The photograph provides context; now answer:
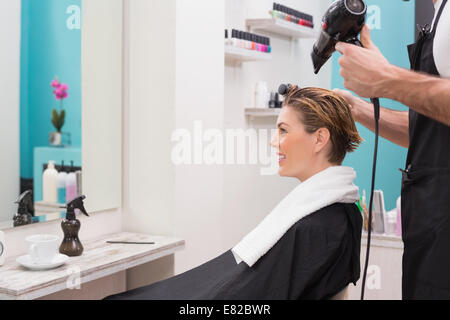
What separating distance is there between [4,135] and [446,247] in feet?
5.57

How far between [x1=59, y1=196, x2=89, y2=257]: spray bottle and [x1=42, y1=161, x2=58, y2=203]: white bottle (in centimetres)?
16

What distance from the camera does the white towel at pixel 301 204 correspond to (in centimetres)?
143

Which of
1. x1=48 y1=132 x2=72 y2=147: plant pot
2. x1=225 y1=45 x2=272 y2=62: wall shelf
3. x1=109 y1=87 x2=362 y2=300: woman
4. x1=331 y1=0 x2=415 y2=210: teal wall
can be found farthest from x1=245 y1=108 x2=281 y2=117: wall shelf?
x1=109 y1=87 x2=362 y2=300: woman

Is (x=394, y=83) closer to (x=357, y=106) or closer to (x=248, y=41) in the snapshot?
(x=357, y=106)

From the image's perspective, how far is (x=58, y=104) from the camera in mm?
2318

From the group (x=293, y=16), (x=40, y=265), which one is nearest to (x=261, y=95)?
(x=293, y=16)

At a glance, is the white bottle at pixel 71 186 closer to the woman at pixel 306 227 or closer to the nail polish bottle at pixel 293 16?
the woman at pixel 306 227

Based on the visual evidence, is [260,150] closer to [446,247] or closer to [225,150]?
[225,150]

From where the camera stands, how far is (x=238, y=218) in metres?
3.67

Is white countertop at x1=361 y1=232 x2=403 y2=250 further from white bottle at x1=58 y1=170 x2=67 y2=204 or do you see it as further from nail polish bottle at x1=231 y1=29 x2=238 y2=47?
white bottle at x1=58 y1=170 x2=67 y2=204

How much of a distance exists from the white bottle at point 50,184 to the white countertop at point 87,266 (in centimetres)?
25

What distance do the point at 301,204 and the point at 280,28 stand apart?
2.52 meters

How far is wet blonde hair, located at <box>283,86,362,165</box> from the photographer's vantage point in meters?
1.53

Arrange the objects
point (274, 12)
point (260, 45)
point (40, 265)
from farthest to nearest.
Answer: point (274, 12), point (260, 45), point (40, 265)
